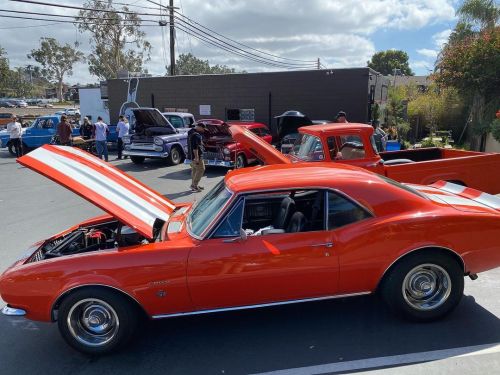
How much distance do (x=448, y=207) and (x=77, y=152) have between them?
396cm

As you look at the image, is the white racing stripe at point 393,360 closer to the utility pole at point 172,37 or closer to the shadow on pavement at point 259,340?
the shadow on pavement at point 259,340

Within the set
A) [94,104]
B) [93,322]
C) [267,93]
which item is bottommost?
[93,322]

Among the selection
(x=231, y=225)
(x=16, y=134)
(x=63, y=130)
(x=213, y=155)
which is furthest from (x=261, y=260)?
(x=16, y=134)

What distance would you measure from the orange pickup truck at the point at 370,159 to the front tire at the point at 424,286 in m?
3.20

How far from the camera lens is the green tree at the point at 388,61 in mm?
82688

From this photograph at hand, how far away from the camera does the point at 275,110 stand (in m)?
20.1

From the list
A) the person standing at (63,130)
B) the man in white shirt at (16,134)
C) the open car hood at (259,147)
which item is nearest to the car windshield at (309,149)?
the open car hood at (259,147)

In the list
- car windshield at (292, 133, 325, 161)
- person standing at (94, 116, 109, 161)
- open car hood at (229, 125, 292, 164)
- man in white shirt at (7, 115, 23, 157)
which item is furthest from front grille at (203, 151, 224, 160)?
man in white shirt at (7, 115, 23, 157)

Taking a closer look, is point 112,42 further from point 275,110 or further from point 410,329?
point 410,329

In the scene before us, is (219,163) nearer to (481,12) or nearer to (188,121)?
(188,121)

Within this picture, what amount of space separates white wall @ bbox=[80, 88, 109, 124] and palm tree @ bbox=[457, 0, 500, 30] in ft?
69.6

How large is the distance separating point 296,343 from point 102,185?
2.38 m

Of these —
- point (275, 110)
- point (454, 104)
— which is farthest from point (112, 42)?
point (454, 104)

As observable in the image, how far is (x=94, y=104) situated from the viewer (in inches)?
1075
